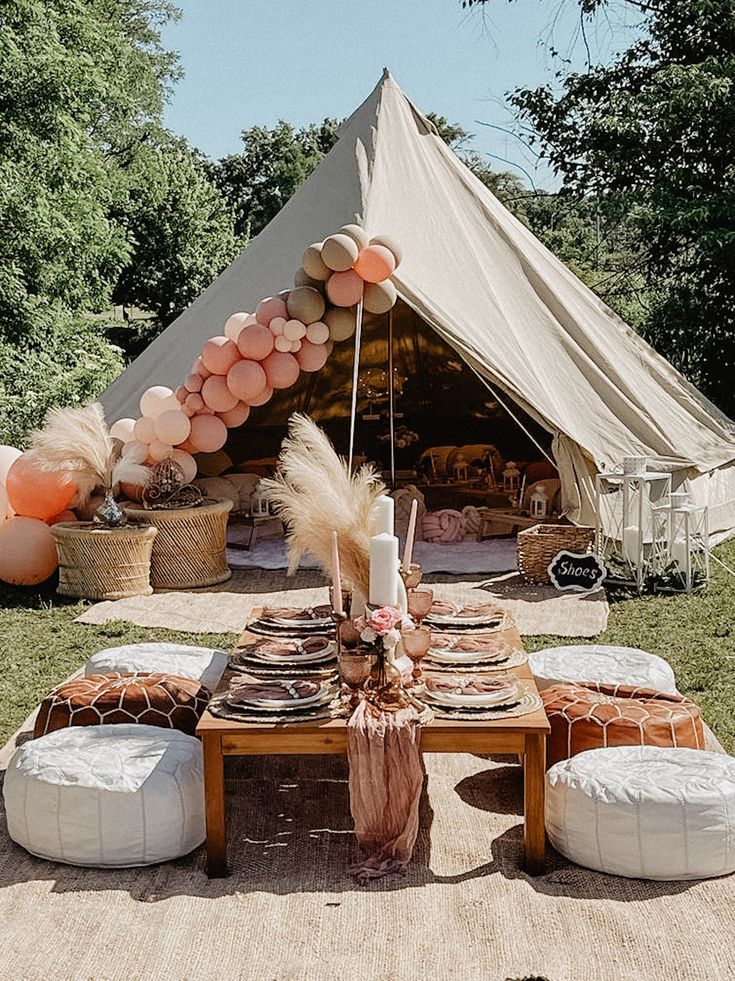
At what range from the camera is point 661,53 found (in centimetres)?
1182

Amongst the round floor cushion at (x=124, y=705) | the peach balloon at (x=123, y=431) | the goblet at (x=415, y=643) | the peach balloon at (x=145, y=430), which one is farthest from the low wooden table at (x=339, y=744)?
the peach balloon at (x=123, y=431)

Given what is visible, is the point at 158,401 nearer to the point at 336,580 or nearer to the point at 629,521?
the point at 629,521

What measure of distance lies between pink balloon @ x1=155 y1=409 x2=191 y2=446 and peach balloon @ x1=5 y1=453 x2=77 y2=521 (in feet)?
1.80

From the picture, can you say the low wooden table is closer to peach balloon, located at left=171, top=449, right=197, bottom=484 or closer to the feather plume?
the feather plume

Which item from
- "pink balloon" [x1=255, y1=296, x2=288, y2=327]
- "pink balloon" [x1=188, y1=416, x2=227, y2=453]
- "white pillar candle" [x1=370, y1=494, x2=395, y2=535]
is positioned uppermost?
"pink balloon" [x1=255, y1=296, x2=288, y2=327]

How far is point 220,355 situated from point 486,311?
1615mm

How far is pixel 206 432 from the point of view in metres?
6.26

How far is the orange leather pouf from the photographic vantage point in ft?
10.5

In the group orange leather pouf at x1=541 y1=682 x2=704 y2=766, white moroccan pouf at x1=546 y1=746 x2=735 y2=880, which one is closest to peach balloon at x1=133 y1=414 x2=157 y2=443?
orange leather pouf at x1=541 y1=682 x2=704 y2=766

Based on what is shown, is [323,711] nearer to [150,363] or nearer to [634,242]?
[150,363]

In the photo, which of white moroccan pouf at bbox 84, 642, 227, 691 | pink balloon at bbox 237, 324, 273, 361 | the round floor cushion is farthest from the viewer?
pink balloon at bbox 237, 324, 273, 361

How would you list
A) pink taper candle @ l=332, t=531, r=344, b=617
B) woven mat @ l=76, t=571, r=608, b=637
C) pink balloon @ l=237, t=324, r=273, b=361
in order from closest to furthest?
1. pink taper candle @ l=332, t=531, r=344, b=617
2. woven mat @ l=76, t=571, r=608, b=637
3. pink balloon @ l=237, t=324, r=273, b=361

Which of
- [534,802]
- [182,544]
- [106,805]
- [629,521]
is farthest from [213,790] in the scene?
[629,521]

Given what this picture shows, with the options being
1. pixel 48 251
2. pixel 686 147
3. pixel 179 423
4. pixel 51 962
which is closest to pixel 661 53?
pixel 686 147
